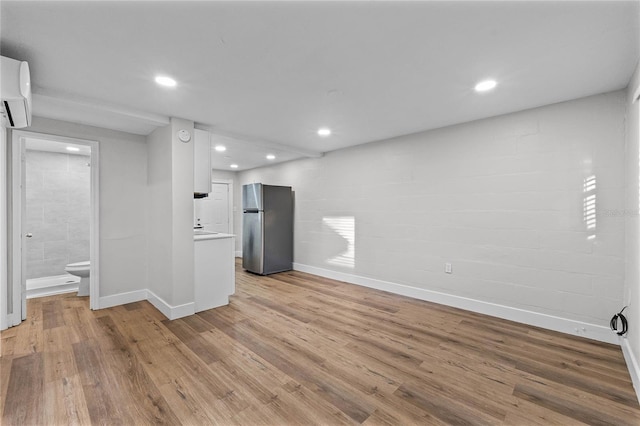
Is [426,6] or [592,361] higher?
[426,6]

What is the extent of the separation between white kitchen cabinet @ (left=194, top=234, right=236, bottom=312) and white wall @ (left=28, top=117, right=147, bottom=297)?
1034 mm

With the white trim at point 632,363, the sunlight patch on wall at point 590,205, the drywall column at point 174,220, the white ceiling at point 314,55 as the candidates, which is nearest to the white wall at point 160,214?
the drywall column at point 174,220

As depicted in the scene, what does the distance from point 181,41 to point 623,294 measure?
4.12m

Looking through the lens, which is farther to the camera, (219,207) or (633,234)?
(219,207)

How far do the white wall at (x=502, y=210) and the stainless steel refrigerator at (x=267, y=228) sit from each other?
141cm

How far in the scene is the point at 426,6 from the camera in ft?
4.88

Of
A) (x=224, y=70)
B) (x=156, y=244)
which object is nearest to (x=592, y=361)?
(x=224, y=70)

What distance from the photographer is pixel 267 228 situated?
5480 millimetres

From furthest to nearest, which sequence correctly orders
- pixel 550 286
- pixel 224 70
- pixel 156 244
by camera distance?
pixel 156 244 → pixel 550 286 → pixel 224 70

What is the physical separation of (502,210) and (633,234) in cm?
112

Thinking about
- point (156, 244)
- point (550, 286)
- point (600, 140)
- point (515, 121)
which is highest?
point (515, 121)

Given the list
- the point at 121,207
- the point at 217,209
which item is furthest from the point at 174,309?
the point at 217,209

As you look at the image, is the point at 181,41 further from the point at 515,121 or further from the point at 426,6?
the point at 515,121

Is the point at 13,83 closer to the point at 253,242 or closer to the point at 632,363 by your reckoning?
the point at 253,242
